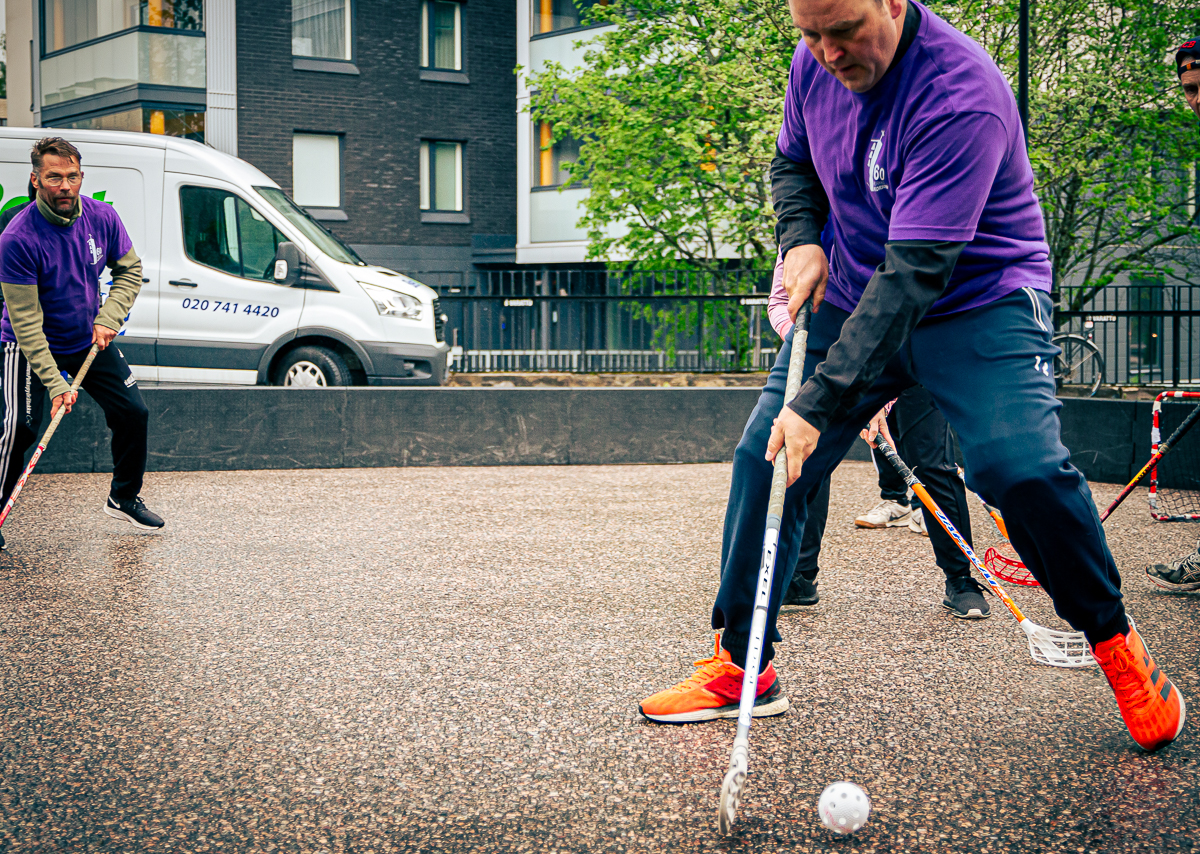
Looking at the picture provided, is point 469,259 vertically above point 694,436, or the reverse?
point 469,259

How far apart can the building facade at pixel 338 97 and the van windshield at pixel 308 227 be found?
12.4 meters

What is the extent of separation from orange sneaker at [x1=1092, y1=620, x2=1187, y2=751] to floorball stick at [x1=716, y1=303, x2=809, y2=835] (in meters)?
0.93

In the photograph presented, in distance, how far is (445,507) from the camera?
7297mm

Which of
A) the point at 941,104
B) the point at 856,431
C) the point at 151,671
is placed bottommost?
the point at 151,671

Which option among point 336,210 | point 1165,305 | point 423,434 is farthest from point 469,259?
point 423,434

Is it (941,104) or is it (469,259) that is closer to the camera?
(941,104)

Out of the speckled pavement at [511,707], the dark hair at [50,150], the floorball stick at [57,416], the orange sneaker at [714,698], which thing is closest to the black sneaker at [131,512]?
the speckled pavement at [511,707]

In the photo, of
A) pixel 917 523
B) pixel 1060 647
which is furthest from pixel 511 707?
pixel 917 523

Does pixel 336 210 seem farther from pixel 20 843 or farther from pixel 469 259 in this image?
pixel 20 843

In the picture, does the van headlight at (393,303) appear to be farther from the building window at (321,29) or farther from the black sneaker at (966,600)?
the building window at (321,29)

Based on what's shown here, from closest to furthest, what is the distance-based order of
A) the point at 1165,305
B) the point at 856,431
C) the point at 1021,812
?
the point at 1021,812, the point at 856,431, the point at 1165,305

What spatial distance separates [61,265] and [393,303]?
5473 millimetres

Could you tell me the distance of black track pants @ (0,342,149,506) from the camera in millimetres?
5844

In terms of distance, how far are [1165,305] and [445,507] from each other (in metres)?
12.6
